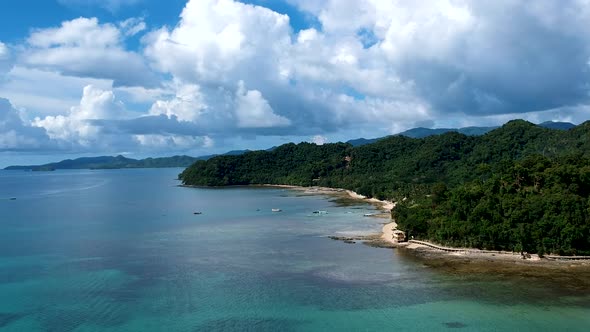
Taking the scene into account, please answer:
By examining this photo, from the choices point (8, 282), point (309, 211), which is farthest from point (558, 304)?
point (309, 211)

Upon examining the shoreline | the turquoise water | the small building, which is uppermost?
the small building

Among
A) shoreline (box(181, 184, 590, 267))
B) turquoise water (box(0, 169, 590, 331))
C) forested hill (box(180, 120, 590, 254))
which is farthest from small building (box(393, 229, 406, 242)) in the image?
turquoise water (box(0, 169, 590, 331))

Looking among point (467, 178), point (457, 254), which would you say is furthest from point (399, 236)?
point (467, 178)

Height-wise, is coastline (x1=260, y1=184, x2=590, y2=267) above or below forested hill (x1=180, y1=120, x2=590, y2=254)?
below

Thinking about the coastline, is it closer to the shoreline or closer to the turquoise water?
the shoreline

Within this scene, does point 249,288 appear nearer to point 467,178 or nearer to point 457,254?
point 457,254

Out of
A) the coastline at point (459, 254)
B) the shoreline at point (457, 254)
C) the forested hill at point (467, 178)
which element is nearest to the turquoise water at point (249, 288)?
the shoreline at point (457, 254)
